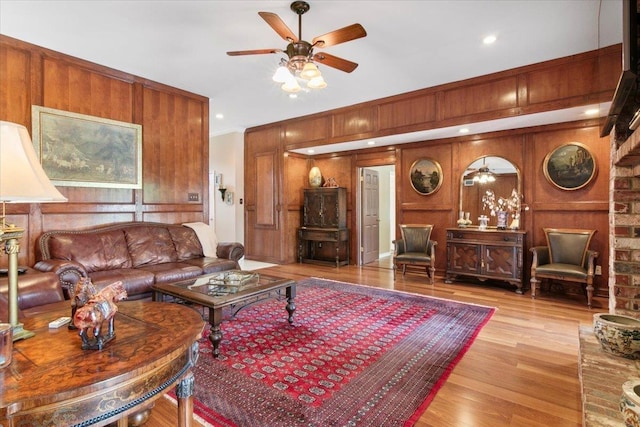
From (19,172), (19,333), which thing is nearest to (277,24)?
(19,172)

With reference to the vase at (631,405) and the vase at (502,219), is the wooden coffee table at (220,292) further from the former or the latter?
the vase at (502,219)

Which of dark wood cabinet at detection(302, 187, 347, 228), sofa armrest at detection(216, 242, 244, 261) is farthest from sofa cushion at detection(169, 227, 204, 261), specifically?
dark wood cabinet at detection(302, 187, 347, 228)

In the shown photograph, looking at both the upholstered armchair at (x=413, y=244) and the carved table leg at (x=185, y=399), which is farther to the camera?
the upholstered armchair at (x=413, y=244)

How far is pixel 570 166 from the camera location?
14.4 feet

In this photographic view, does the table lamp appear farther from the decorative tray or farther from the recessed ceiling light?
the recessed ceiling light

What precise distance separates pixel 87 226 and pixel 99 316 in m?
3.49

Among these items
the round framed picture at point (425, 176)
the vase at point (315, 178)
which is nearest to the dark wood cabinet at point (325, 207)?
the vase at point (315, 178)

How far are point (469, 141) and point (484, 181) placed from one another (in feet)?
2.24

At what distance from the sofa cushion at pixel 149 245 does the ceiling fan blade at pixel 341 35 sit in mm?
3059

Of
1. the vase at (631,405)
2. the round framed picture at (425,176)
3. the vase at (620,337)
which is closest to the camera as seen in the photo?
the vase at (631,405)

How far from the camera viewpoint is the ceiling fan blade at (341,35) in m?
2.46

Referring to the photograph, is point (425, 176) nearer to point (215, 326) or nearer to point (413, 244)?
point (413, 244)

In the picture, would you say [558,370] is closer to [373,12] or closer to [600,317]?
[600,317]

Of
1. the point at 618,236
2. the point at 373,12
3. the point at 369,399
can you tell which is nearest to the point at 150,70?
the point at 373,12
